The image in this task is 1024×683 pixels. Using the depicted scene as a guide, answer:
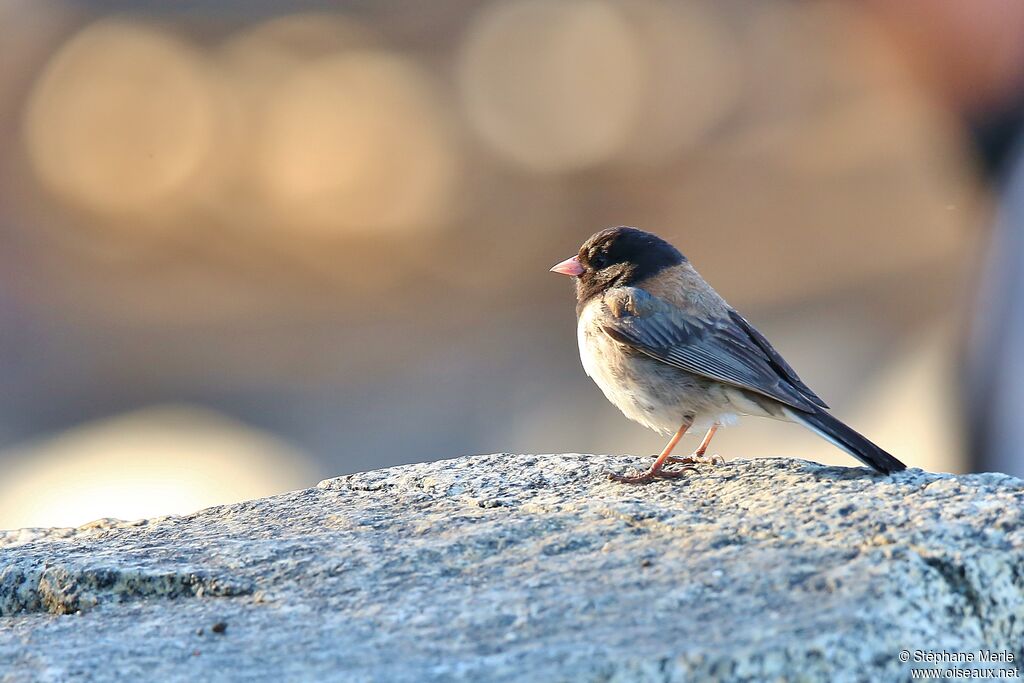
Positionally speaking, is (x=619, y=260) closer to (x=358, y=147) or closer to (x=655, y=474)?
(x=655, y=474)

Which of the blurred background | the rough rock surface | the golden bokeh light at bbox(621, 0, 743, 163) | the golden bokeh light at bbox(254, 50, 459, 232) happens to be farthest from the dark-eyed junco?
the golden bokeh light at bbox(254, 50, 459, 232)

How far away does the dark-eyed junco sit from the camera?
12.3ft

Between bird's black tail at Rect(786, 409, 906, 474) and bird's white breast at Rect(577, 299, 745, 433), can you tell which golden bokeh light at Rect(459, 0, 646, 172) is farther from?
bird's black tail at Rect(786, 409, 906, 474)

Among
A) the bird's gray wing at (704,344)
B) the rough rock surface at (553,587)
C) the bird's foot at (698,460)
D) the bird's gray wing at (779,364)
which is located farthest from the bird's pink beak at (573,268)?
the rough rock surface at (553,587)

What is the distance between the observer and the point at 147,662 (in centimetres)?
230

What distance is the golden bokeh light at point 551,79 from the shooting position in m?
8.95

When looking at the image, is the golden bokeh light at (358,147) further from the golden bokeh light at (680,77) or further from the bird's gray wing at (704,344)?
the bird's gray wing at (704,344)

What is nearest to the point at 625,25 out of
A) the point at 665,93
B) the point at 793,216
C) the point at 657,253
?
the point at 665,93

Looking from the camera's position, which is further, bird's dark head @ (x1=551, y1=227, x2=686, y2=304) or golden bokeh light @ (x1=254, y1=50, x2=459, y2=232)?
golden bokeh light @ (x1=254, y1=50, x2=459, y2=232)

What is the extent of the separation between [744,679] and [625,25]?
754cm

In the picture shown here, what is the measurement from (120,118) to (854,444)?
7508 millimetres

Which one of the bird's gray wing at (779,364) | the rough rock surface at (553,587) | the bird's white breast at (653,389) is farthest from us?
the bird's white breast at (653,389)

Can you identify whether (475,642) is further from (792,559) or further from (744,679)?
(792,559)

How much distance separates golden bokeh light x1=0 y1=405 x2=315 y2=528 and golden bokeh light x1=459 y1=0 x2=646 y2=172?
→ 305 centimetres
